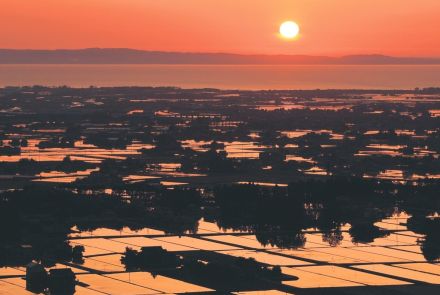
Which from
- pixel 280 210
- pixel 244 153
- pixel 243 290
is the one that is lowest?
pixel 243 290

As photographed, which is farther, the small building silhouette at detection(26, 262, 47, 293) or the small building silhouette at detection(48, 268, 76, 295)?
the small building silhouette at detection(26, 262, 47, 293)

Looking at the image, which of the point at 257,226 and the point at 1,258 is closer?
the point at 1,258

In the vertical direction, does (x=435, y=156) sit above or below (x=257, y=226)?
above

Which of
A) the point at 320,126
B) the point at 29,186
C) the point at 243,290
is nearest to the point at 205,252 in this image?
the point at 243,290

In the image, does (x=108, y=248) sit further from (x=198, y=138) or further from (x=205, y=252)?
(x=198, y=138)

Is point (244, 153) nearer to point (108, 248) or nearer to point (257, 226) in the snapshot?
point (257, 226)

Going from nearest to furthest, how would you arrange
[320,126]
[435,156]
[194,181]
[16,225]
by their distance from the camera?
[16,225]
[194,181]
[435,156]
[320,126]

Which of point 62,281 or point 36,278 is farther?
point 36,278

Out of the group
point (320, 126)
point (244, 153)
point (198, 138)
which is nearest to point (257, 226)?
point (244, 153)

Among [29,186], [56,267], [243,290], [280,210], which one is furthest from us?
[29,186]

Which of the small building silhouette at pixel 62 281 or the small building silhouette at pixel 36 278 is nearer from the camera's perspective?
the small building silhouette at pixel 62 281
